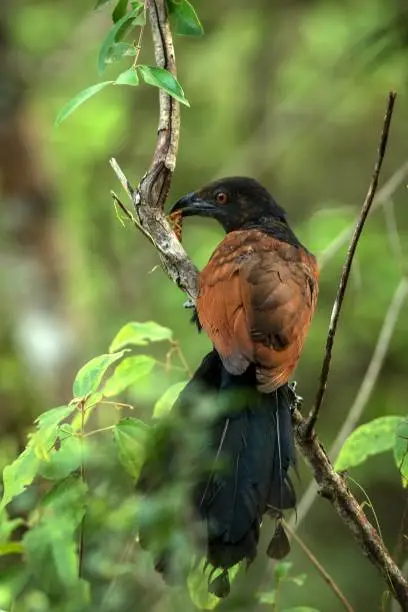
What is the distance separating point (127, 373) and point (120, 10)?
0.88 metres

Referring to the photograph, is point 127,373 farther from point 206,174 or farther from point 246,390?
point 206,174

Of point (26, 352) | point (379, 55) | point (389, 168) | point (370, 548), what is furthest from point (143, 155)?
point (370, 548)

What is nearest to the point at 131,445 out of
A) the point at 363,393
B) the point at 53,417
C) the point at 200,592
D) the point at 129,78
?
the point at 53,417

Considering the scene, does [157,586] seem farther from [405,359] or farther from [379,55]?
[405,359]

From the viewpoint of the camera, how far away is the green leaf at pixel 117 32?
77.6 inches

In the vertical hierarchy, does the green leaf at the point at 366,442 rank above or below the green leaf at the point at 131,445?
below

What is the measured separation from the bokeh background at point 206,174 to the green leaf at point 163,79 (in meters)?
2.41

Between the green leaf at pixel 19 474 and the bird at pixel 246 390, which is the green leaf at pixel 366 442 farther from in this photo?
the green leaf at pixel 19 474

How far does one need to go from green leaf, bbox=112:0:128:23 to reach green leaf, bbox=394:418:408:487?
112 cm

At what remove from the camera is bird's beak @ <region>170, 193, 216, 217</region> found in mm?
3043

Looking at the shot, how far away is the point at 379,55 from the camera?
136 inches

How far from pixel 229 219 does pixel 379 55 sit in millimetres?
902

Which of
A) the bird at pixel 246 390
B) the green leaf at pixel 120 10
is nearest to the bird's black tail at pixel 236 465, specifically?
the bird at pixel 246 390

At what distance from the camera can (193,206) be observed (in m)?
3.08
